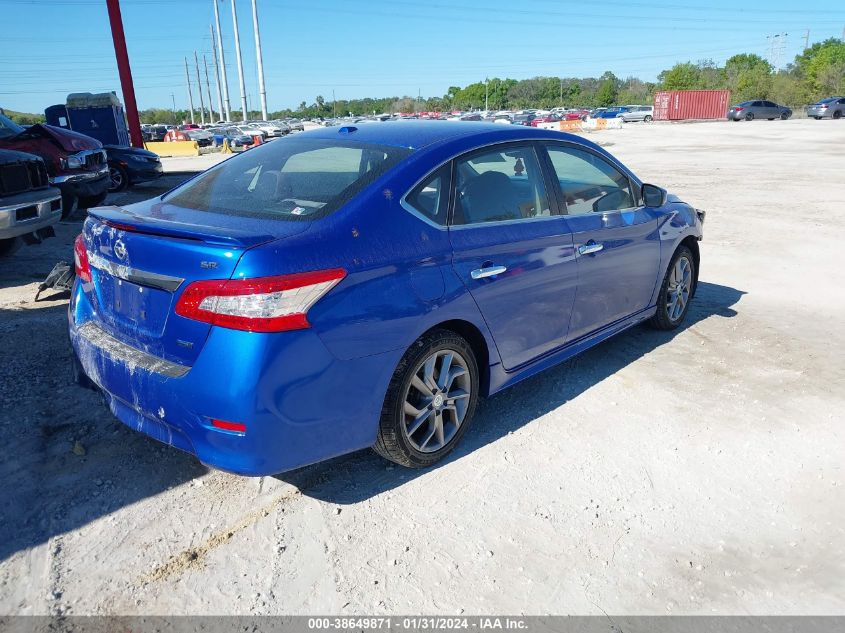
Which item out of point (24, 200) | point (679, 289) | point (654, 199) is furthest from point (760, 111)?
point (24, 200)

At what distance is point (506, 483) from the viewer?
3.19 metres

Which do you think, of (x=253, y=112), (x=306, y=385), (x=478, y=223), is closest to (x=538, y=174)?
(x=478, y=223)

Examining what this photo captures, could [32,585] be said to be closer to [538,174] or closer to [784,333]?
[538,174]

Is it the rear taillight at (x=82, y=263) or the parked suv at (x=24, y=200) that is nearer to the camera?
the rear taillight at (x=82, y=263)

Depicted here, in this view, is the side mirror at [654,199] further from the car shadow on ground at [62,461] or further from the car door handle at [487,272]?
the car shadow on ground at [62,461]

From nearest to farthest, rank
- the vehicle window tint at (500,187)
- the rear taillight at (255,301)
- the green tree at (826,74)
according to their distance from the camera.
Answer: the rear taillight at (255,301) < the vehicle window tint at (500,187) < the green tree at (826,74)

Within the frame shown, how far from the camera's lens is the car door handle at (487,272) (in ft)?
10.5

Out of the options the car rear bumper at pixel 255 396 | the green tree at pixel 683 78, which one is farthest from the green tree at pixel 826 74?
the car rear bumper at pixel 255 396

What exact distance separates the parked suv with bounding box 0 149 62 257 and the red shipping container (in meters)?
60.1

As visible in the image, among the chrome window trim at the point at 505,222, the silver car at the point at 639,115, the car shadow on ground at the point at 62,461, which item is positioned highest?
the chrome window trim at the point at 505,222

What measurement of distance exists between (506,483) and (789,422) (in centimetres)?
186

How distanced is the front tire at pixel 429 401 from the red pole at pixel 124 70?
62.9 feet

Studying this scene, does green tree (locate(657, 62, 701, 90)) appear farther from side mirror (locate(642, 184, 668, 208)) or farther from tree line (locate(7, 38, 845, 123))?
side mirror (locate(642, 184, 668, 208))

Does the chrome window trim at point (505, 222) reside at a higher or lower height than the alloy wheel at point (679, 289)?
higher
